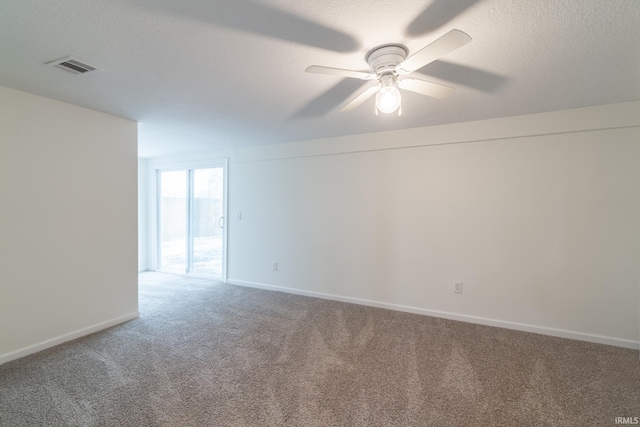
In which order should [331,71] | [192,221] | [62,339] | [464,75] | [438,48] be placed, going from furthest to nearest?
1. [192,221]
2. [62,339]
3. [464,75]
4. [331,71]
5. [438,48]

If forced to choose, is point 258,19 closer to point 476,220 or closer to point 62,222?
point 62,222

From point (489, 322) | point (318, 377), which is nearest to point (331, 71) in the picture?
point (318, 377)

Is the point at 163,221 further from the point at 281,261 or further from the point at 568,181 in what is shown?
the point at 568,181

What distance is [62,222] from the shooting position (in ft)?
8.53

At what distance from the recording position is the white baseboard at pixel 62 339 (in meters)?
2.27

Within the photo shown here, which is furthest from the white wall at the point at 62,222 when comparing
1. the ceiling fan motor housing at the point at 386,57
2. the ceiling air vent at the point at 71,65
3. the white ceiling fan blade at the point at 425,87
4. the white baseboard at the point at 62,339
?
the white ceiling fan blade at the point at 425,87

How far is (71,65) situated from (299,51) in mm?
1570

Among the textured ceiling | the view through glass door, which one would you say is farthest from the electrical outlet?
the view through glass door

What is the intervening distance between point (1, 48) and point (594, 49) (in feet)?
11.7

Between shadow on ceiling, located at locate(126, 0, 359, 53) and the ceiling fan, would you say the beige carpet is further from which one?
shadow on ceiling, located at locate(126, 0, 359, 53)

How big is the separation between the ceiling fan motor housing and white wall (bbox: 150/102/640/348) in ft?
5.82

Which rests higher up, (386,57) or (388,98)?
(386,57)

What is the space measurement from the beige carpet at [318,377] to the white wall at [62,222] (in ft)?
0.92

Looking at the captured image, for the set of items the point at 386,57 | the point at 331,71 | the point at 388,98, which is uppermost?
the point at 386,57
